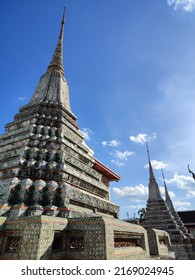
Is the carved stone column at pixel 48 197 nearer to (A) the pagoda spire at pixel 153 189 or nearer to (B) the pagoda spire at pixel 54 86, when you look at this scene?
(B) the pagoda spire at pixel 54 86

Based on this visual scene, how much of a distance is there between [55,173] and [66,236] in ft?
9.28

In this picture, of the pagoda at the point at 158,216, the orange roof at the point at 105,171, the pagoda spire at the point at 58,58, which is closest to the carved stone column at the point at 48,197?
the orange roof at the point at 105,171

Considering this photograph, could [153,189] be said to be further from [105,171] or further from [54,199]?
[54,199]

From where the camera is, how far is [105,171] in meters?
15.9

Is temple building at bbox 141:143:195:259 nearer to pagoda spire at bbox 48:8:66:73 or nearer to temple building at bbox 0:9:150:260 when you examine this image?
temple building at bbox 0:9:150:260

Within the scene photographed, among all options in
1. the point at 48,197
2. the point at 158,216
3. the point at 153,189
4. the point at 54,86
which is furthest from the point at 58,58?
the point at 158,216

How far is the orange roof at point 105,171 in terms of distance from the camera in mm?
14599

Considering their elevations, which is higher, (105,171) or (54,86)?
(54,86)

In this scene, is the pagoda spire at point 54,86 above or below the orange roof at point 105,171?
above

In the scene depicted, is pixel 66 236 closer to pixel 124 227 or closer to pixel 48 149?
pixel 124 227

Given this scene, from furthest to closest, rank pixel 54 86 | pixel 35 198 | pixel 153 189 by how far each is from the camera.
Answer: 1. pixel 153 189
2. pixel 54 86
3. pixel 35 198

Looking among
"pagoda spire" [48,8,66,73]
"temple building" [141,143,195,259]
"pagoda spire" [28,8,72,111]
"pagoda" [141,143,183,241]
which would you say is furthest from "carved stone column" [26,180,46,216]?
"pagoda" [141,143,183,241]

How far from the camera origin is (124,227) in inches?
209
